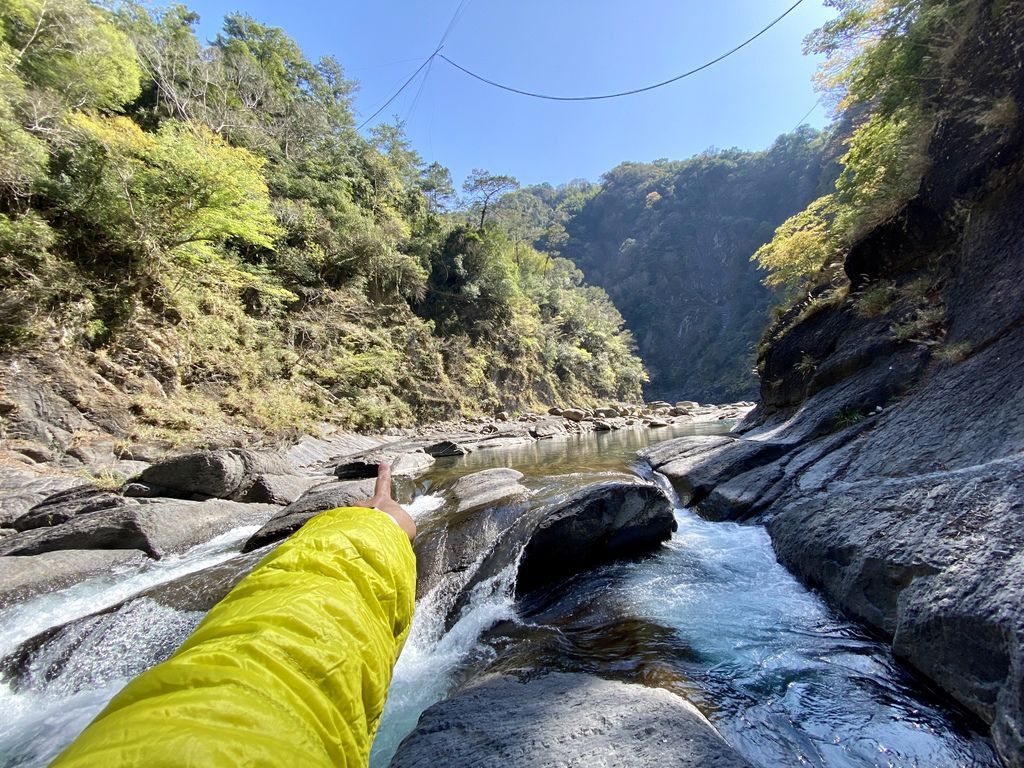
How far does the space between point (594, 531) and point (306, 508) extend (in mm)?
3588

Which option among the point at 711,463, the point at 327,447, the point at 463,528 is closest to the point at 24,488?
the point at 327,447

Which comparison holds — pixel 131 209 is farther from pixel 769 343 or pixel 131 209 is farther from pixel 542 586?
pixel 769 343

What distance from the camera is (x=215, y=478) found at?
657 cm

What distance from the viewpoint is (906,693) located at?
1.97 meters

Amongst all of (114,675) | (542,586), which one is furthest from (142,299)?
(542,586)

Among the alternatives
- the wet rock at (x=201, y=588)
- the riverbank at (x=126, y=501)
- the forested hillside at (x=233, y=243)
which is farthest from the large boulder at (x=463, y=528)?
the forested hillside at (x=233, y=243)

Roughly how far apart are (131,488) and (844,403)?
9923mm

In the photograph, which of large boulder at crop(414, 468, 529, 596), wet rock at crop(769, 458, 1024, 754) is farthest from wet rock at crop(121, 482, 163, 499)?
wet rock at crop(769, 458, 1024, 754)

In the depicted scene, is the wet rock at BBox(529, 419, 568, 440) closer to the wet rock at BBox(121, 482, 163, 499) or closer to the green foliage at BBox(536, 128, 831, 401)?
the wet rock at BBox(121, 482, 163, 499)

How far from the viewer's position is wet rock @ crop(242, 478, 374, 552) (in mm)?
5023

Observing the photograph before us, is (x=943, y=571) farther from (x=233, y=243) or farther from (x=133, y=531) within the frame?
(x=233, y=243)

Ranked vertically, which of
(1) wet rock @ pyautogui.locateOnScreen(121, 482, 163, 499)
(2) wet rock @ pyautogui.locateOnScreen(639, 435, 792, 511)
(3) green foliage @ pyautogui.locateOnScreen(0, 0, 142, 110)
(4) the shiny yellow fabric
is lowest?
(1) wet rock @ pyautogui.locateOnScreen(121, 482, 163, 499)

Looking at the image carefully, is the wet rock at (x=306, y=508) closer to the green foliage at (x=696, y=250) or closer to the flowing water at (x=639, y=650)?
the flowing water at (x=639, y=650)

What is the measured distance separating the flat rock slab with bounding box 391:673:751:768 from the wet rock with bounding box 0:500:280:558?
5072 millimetres
